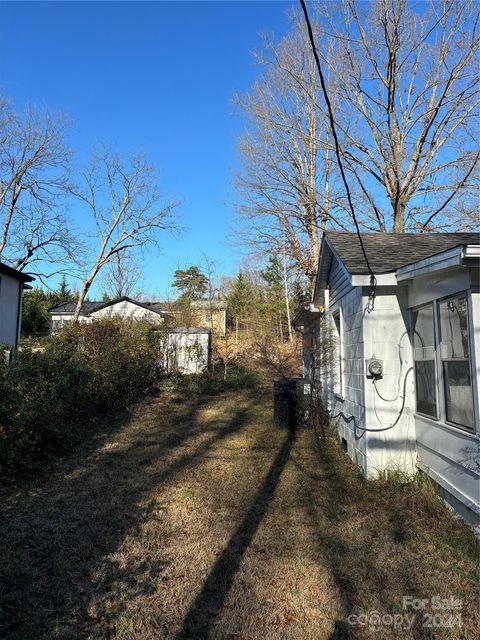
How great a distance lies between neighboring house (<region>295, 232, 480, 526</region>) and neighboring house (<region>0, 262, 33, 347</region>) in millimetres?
12173

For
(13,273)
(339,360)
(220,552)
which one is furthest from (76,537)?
(13,273)

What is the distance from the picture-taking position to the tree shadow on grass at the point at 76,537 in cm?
274

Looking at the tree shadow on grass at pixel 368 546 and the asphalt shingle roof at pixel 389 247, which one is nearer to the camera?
the tree shadow on grass at pixel 368 546

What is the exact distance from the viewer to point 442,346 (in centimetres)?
443

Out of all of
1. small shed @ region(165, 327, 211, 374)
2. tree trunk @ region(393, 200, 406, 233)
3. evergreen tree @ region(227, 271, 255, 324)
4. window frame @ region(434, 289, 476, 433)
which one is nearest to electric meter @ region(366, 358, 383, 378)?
window frame @ region(434, 289, 476, 433)

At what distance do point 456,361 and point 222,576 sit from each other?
288 cm

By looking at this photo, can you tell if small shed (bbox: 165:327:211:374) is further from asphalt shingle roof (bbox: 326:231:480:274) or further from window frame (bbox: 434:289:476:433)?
window frame (bbox: 434:289:476:433)

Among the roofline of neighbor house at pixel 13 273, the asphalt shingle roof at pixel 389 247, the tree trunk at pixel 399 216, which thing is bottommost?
the asphalt shingle roof at pixel 389 247

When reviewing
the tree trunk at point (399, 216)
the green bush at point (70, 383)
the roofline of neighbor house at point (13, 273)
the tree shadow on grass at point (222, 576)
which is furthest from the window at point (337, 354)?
the roofline of neighbor house at point (13, 273)

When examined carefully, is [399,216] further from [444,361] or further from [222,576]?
[222,576]

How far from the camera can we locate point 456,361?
13.6ft

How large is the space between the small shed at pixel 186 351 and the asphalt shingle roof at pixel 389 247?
9179 millimetres

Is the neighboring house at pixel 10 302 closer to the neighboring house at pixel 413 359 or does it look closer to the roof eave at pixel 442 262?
the neighboring house at pixel 413 359

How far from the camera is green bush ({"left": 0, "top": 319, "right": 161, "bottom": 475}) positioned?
5.44 m
